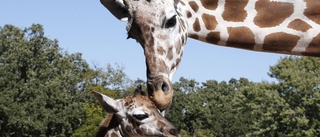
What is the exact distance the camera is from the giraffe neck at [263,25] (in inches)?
200

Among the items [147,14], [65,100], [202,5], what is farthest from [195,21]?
[65,100]

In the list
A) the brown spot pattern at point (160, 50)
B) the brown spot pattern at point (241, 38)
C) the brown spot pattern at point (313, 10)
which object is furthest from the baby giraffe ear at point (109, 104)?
the brown spot pattern at point (313, 10)

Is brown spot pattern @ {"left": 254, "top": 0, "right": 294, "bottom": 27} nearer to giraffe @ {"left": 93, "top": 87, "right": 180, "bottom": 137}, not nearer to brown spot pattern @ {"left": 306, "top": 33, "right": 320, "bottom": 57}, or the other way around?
brown spot pattern @ {"left": 306, "top": 33, "right": 320, "bottom": 57}

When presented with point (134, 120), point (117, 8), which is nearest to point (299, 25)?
point (117, 8)

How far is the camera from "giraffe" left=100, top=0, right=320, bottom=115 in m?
4.91

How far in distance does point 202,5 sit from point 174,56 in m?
0.53

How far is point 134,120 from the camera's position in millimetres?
5930

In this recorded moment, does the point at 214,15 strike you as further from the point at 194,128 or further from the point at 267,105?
the point at 194,128

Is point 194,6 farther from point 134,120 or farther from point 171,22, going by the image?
point 134,120

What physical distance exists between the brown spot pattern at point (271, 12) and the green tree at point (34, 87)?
45065 millimetres

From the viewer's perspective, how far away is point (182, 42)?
511cm

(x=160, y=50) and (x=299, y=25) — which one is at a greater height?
(x=299, y=25)

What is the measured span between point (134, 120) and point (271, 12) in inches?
58.6

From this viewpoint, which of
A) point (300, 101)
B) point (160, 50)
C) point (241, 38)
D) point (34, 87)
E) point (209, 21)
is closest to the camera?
point (160, 50)
